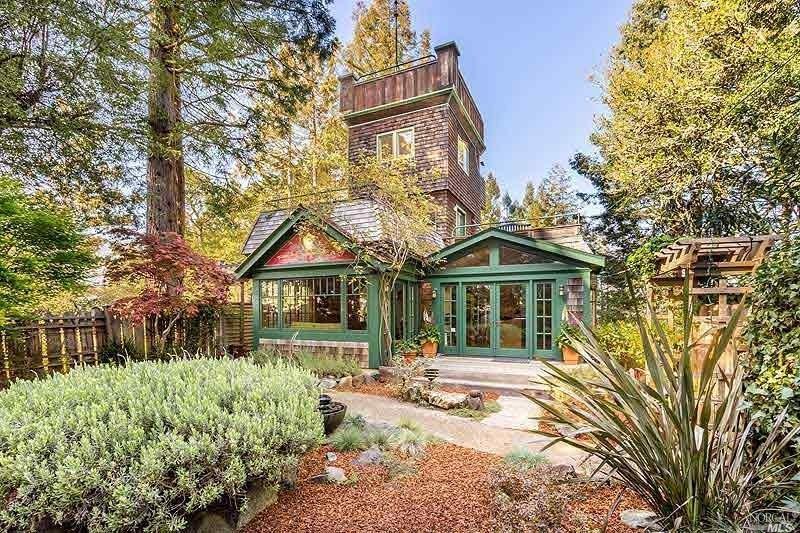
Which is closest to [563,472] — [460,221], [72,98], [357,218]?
[357,218]

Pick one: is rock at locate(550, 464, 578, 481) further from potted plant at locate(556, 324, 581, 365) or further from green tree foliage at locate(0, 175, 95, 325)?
green tree foliage at locate(0, 175, 95, 325)

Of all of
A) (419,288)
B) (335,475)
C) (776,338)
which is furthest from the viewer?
(419,288)

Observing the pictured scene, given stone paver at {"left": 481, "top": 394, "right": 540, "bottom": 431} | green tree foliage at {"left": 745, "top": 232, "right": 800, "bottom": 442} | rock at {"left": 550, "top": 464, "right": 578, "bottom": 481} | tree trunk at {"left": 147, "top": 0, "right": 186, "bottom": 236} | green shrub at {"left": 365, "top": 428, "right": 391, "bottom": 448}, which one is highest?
tree trunk at {"left": 147, "top": 0, "right": 186, "bottom": 236}

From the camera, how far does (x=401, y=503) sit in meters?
2.61

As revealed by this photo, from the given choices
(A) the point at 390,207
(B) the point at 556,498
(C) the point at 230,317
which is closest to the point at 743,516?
(B) the point at 556,498

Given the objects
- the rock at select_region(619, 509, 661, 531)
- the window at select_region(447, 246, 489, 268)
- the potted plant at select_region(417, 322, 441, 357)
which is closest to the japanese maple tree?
the potted plant at select_region(417, 322, 441, 357)

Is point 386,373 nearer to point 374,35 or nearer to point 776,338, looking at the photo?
point 776,338

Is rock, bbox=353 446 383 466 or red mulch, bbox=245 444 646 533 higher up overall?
red mulch, bbox=245 444 646 533

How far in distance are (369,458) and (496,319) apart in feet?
19.4

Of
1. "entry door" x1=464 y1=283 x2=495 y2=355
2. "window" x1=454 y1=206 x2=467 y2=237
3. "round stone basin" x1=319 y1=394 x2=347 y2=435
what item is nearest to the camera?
"round stone basin" x1=319 y1=394 x2=347 y2=435

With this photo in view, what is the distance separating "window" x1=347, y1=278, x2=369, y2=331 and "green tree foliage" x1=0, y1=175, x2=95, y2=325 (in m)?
4.44

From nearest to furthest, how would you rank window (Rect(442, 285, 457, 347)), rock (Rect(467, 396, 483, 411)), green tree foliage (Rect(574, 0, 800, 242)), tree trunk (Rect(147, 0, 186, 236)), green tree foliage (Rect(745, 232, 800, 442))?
green tree foliage (Rect(745, 232, 800, 442)), rock (Rect(467, 396, 483, 411)), tree trunk (Rect(147, 0, 186, 236)), green tree foliage (Rect(574, 0, 800, 242)), window (Rect(442, 285, 457, 347))

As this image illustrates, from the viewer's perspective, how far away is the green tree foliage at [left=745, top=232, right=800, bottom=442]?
183 centimetres

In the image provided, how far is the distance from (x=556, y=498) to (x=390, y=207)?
7073 millimetres
